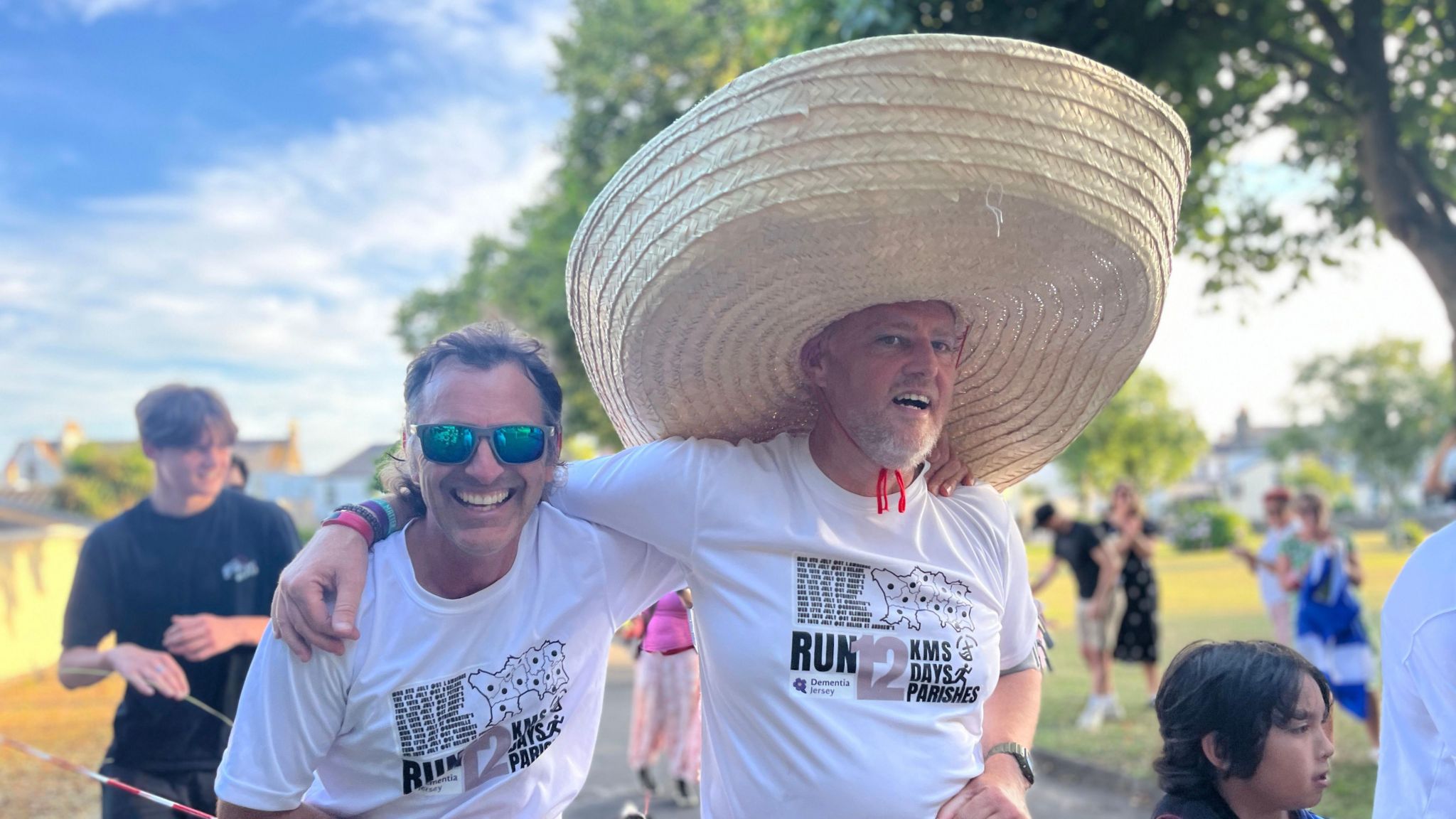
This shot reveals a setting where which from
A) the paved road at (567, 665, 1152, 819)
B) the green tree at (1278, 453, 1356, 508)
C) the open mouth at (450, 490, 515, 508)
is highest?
the green tree at (1278, 453, 1356, 508)

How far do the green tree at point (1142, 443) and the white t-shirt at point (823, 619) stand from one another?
66.7 meters

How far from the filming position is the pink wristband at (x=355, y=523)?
2.30m

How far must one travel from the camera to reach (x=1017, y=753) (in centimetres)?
240

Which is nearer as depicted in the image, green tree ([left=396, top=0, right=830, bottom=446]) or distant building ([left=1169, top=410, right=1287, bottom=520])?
green tree ([left=396, top=0, right=830, bottom=446])

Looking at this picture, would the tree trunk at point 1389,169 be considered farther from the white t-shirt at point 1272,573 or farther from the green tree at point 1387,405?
the green tree at point 1387,405

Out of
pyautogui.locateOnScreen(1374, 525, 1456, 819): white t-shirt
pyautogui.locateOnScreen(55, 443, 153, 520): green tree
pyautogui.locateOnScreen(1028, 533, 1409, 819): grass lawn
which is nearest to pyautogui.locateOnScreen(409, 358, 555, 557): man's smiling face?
pyautogui.locateOnScreen(1374, 525, 1456, 819): white t-shirt

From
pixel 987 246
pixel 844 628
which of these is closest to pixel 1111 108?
pixel 987 246

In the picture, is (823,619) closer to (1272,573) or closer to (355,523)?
(355,523)

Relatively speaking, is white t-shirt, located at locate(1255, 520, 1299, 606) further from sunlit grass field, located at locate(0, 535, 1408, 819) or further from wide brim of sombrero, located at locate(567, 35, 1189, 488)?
wide brim of sombrero, located at locate(567, 35, 1189, 488)

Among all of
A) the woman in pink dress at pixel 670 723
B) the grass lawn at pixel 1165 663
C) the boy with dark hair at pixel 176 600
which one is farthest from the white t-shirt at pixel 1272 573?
the boy with dark hair at pixel 176 600

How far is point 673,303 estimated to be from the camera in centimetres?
232

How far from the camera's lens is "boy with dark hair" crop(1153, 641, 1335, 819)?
238 cm

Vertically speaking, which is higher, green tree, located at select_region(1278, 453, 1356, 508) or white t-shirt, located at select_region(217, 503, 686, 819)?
green tree, located at select_region(1278, 453, 1356, 508)

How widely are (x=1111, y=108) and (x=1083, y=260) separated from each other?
1.22 ft
